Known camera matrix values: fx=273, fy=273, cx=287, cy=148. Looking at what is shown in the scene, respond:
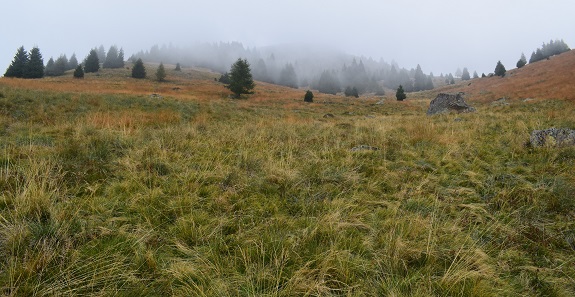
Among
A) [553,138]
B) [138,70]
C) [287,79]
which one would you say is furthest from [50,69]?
[553,138]

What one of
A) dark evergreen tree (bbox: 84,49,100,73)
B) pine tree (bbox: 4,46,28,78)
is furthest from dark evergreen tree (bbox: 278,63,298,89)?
pine tree (bbox: 4,46,28,78)

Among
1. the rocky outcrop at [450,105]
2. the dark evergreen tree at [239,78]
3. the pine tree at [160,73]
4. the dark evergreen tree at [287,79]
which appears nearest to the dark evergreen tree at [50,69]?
the pine tree at [160,73]

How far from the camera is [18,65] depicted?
164 ft

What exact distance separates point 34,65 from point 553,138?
71.0 m

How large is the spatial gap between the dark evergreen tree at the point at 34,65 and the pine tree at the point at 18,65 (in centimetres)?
81

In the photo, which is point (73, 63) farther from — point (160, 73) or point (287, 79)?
point (287, 79)

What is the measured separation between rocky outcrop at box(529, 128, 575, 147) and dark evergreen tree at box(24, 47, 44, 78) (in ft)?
229

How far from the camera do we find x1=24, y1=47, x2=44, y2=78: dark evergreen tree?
49.8m

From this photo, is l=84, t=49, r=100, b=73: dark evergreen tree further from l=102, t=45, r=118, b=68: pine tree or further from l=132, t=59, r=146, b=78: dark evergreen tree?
l=102, t=45, r=118, b=68: pine tree

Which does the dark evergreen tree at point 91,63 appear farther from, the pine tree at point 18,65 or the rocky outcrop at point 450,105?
the rocky outcrop at point 450,105

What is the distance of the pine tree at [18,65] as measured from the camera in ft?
163

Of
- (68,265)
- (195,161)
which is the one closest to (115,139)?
(195,161)

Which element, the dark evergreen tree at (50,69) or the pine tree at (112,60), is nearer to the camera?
the dark evergreen tree at (50,69)

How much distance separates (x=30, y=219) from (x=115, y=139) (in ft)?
11.7
